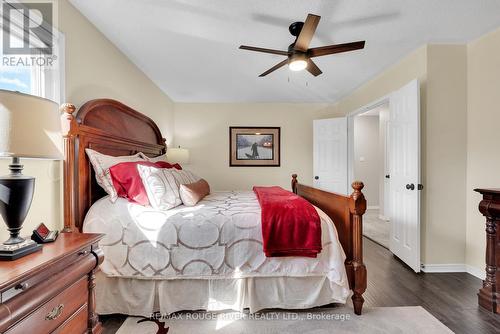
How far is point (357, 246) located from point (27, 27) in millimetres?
2790

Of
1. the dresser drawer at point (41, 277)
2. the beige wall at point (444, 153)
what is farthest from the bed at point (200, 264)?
the beige wall at point (444, 153)

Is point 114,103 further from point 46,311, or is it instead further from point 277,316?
point 277,316

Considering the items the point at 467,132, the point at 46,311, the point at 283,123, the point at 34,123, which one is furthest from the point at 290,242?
the point at 283,123

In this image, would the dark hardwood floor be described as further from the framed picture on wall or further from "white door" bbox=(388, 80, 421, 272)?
the framed picture on wall

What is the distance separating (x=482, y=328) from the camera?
65.1 inches

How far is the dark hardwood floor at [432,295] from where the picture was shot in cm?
171

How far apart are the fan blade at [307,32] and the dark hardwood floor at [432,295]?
7.32 feet

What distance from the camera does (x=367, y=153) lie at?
20.5 feet

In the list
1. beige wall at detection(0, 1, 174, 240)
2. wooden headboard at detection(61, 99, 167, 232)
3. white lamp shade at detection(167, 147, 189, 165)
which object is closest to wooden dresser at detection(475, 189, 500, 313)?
wooden headboard at detection(61, 99, 167, 232)

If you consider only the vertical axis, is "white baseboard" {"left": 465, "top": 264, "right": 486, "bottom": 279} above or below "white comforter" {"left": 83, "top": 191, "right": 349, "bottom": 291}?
below

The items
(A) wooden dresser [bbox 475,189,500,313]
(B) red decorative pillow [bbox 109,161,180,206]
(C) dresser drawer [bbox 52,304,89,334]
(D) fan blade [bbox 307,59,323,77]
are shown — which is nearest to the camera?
(C) dresser drawer [bbox 52,304,89,334]

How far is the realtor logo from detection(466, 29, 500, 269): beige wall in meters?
3.91

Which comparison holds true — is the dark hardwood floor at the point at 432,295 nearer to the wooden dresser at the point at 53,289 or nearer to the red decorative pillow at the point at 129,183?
the wooden dresser at the point at 53,289

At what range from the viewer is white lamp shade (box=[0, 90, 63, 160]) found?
0.88m
